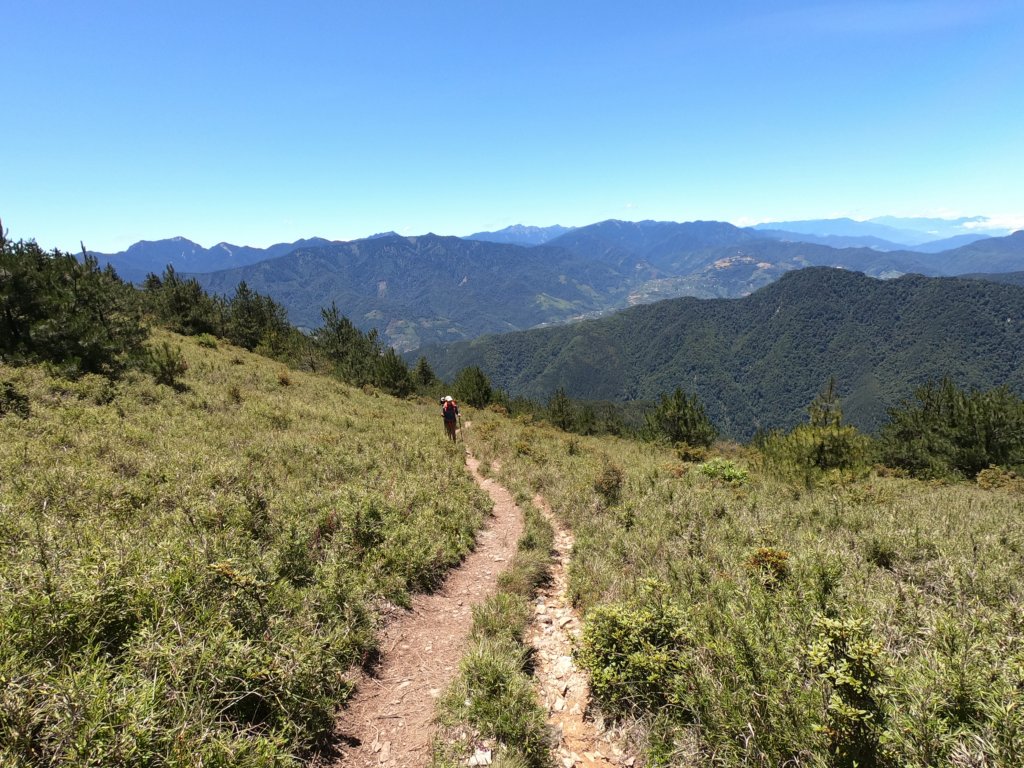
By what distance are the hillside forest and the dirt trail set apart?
243 millimetres

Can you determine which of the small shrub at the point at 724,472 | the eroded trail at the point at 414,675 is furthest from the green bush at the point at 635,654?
the small shrub at the point at 724,472

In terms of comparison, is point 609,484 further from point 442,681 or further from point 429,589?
point 442,681

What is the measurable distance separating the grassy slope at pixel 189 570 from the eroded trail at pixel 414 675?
321 millimetres

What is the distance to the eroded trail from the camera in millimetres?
4398

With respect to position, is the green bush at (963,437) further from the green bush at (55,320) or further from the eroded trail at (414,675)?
the green bush at (55,320)

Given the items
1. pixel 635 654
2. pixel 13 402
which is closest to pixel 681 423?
pixel 635 654

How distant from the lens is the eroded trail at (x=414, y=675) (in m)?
4.40

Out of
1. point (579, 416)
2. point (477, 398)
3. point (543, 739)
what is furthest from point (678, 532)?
point (579, 416)

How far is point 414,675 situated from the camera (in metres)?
5.52

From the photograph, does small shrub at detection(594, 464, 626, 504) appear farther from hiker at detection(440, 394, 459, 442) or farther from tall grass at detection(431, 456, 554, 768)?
hiker at detection(440, 394, 459, 442)

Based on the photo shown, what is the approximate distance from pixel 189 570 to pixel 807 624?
685cm

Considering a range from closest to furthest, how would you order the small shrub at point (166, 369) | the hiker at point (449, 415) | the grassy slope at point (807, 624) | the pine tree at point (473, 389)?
the grassy slope at point (807, 624)
the small shrub at point (166, 369)
the hiker at point (449, 415)
the pine tree at point (473, 389)

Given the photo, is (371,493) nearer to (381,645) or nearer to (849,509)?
(381,645)

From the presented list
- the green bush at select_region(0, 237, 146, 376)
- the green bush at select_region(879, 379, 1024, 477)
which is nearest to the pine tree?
the green bush at select_region(0, 237, 146, 376)
